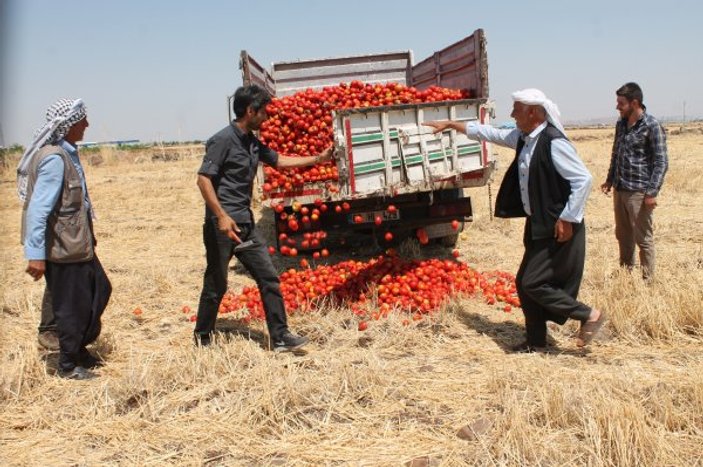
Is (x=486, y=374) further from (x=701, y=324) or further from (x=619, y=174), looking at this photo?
(x=619, y=174)

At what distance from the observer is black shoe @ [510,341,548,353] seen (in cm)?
459

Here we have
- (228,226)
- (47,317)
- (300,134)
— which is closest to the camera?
(228,226)

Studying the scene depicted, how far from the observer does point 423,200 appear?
23.0ft

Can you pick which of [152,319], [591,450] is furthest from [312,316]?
[591,450]

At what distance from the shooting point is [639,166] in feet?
19.2

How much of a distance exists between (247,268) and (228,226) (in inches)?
16.5

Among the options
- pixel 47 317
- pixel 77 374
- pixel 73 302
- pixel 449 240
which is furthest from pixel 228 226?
pixel 449 240

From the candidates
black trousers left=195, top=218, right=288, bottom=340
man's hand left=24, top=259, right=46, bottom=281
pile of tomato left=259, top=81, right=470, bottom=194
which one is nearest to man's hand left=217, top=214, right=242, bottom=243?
black trousers left=195, top=218, right=288, bottom=340

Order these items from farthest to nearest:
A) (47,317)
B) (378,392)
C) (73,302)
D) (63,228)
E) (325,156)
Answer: (325,156) → (47,317) → (73,302) → (63,228) → (378,392)

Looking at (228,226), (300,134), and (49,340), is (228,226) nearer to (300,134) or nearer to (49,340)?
(49,340)

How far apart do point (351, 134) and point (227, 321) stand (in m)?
2.02

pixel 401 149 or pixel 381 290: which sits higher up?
pixel 401 149

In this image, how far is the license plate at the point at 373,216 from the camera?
6750 mm

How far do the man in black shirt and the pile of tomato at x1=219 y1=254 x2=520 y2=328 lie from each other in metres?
0.95
